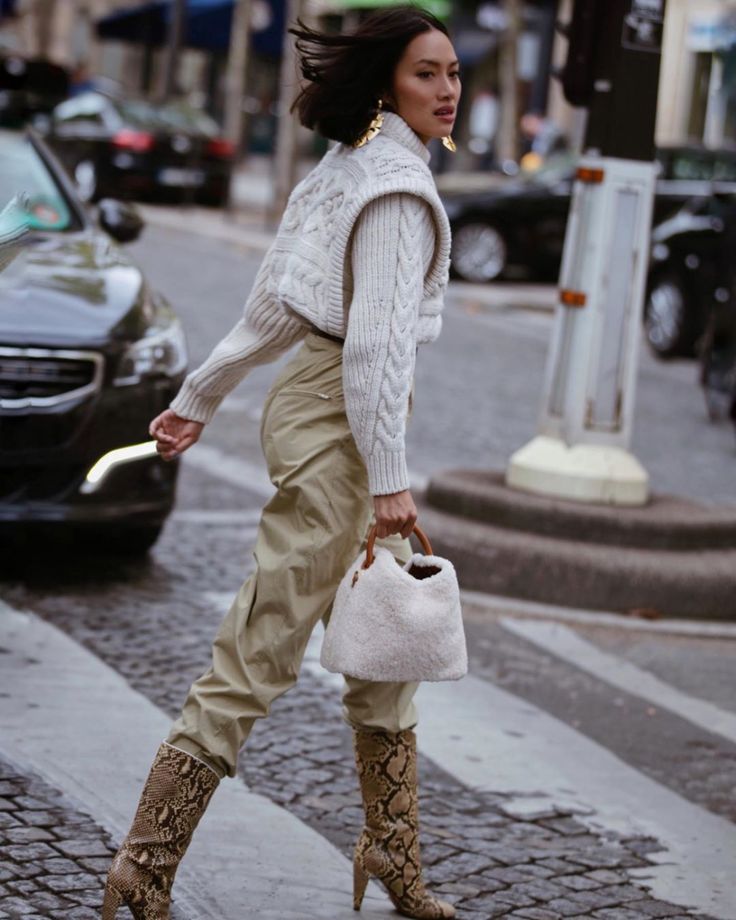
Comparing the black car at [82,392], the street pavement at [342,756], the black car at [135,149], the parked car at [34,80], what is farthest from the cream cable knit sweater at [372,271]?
the parked car at [34,80]

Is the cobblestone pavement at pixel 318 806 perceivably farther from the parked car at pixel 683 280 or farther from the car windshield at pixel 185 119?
the car windshield at pixel 185 119

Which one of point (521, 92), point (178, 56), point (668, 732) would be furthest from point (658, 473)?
point (521, 92)

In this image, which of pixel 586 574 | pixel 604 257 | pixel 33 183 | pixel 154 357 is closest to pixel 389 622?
pixel 154 357

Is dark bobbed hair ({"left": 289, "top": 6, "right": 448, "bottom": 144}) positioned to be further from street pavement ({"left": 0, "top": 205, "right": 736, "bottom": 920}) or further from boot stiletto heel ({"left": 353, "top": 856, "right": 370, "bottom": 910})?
street pavement ({"left": 0, "top": 205, "right": 736, "bottom": 920})

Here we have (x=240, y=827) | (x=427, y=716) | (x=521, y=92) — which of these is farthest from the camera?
(x=521, y=92)

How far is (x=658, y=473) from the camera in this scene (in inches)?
397

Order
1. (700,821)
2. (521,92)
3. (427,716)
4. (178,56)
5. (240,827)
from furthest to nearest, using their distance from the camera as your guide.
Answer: (521,92) → (178,56) → (427,716) → (700,821) → (240,827)

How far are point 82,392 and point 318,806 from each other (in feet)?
6.73

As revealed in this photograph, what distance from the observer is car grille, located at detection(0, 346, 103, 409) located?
599cm

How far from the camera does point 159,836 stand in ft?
11.4

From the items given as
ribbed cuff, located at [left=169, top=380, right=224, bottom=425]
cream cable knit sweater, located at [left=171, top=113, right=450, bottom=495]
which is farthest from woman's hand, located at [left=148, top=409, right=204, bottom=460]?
cream cable knit sweater, located at [left=171, top=113, right=450, bottom=495]

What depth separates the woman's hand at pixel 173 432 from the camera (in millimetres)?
3871

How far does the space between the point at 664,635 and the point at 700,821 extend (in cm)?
195

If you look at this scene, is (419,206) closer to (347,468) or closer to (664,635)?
(347,468)
